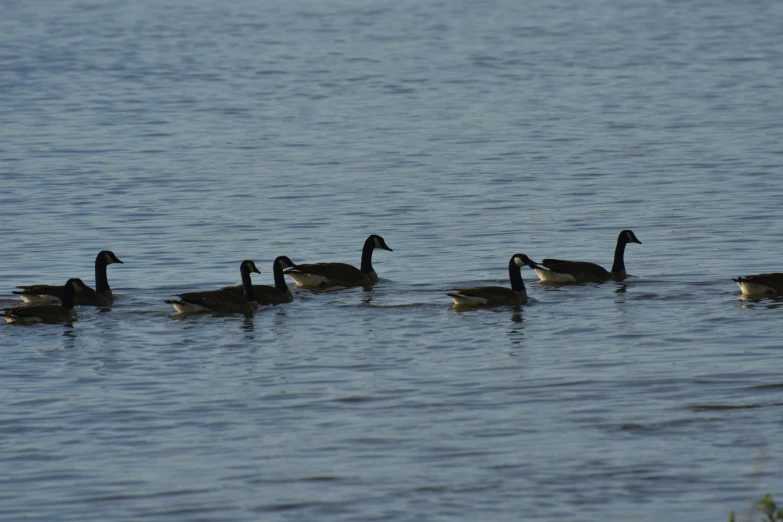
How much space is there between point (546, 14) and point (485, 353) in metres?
65.7

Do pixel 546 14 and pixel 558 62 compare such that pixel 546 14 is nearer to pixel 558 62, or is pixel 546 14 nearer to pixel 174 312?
pixel 558 62

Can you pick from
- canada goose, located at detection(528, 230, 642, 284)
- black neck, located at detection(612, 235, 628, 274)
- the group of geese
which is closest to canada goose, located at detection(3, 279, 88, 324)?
the group of geese

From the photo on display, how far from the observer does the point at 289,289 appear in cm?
2047

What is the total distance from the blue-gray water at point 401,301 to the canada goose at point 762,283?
0.25 m

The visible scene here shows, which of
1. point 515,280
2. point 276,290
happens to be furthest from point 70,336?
point 515,280

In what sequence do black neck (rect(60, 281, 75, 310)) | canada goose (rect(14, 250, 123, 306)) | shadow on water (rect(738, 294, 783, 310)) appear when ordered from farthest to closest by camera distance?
canada goose (rect(14, 250, 123, 306)) < black neck (rect(60, 281, 75, 310)) < shadow on water (rect(738, 294, 783, 310))

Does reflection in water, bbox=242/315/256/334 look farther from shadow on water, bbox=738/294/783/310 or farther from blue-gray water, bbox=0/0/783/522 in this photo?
shadow on water, bbox=738/294/783/310

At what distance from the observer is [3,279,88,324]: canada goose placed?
59.1ft

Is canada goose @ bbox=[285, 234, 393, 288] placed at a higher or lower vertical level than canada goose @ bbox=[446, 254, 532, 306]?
higher

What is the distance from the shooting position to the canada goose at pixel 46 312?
709 inches

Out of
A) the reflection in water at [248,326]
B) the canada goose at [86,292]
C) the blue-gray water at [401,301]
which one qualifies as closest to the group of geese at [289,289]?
the canada goose at [86,292]

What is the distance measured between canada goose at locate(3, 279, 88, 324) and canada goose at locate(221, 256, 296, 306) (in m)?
2.03

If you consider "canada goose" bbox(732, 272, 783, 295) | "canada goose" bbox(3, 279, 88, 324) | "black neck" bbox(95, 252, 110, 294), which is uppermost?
"black neck" bbox(95, 252, 110, 294)

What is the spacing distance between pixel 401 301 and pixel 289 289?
1785 mm
